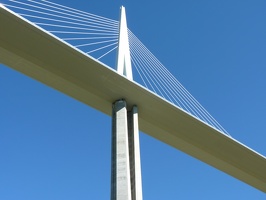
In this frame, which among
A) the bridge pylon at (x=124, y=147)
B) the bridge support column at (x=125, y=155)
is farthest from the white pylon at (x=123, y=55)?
the bridge support column at (x=125, y=155)

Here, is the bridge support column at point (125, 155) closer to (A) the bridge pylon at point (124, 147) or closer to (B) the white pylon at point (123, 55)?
(A) the bridge pylon at point (124, 147)

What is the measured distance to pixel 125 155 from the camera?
9.93m

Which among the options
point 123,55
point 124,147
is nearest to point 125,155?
point 124,147

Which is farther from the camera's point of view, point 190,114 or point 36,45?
point 190,114

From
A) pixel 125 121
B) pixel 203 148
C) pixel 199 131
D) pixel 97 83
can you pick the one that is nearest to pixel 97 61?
pixel 97 83

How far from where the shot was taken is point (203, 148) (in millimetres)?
13352

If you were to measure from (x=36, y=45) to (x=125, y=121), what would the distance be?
269cm

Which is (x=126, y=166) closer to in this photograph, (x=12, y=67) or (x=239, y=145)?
(x=12, y=67)

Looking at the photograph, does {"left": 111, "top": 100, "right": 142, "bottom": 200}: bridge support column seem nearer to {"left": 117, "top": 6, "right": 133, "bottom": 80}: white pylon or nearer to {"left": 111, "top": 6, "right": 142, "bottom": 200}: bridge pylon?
{"left": 111, "top": 6, "right": 142, "bottom": 200}: bridge pylon

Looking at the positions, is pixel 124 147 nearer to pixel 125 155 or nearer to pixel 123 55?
pixel 125 155

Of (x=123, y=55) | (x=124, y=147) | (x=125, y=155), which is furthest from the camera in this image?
(x=123, y=55)

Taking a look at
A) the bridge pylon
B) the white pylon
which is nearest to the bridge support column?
the bridge pylon

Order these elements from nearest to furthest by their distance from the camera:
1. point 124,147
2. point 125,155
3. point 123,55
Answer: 1. point 125,155
2. point 124,147
3. point 123,55

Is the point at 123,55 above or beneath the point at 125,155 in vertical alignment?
above
